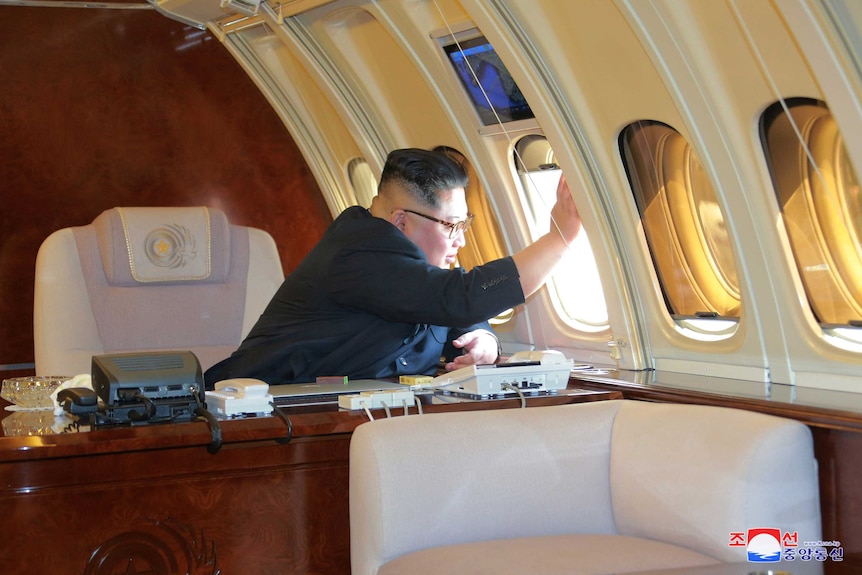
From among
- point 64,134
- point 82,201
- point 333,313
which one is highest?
point 64,134

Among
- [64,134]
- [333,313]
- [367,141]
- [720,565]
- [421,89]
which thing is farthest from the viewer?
[64,134]

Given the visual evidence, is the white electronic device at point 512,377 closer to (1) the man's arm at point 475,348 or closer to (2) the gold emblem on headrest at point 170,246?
(1) the man's arm at point 475,348

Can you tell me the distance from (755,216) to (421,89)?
6.99 feet

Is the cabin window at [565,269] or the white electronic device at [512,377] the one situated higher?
the cabin window at [565,269]

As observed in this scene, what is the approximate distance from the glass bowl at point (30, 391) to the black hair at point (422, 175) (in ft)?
4.49

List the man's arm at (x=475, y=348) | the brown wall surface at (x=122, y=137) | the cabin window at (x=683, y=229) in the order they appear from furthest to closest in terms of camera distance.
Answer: the brown wall surface at (x=122, y=137) < the man's arm at (x=475, y=348) < the cabin window at (x=683, y=229)

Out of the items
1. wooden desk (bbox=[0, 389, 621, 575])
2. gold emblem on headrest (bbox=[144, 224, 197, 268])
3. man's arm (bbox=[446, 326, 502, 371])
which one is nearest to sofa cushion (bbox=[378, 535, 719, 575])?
wooden desk (bbox=[0, 389, 621, 575])

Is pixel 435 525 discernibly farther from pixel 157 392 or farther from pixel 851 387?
pixel 851 387

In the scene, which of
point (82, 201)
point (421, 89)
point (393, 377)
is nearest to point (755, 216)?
point (393, 377)

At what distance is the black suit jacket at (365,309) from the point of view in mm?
3068

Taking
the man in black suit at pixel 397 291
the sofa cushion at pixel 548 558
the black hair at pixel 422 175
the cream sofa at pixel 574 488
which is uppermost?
the black hair at pixel 422 175

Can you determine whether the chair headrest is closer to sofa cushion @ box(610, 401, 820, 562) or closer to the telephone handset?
the telephone handset

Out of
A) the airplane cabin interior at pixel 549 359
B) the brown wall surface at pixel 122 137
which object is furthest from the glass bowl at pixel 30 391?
the brown wall surface at pixel 122 137

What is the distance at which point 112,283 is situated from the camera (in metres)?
3.85
